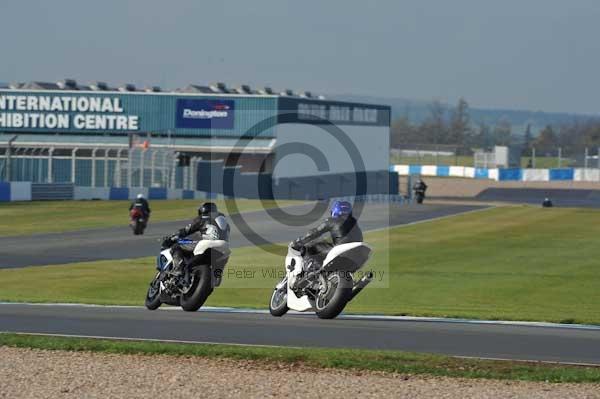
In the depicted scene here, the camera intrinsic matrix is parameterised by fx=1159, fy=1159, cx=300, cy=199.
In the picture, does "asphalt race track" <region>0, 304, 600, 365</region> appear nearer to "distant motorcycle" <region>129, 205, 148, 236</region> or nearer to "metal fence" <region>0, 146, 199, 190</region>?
"distant motorcycle" <region>129, 205, 148, 236</region>

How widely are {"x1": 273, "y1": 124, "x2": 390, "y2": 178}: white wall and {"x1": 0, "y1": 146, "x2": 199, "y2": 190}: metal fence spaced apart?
8.20m

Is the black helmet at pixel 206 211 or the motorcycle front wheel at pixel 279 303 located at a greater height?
the black helmet at pixel 206 211

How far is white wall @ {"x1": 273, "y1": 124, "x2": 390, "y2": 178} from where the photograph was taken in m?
73.5

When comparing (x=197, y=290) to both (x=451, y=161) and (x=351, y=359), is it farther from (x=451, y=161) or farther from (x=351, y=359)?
(x=451, y=161)

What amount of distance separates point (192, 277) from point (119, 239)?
21160 millimetres

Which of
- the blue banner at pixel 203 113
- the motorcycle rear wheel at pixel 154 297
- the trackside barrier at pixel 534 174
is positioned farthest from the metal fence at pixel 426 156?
the motorcycle rear wheel at pixel 154 297

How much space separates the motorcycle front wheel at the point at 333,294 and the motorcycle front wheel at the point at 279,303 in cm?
66

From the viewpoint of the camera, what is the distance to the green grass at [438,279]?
21406mm

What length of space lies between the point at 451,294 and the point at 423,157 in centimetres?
12428

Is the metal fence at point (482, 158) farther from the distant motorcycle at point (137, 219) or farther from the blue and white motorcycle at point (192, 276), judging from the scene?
the blue and white motorcycle at point (192, 276)

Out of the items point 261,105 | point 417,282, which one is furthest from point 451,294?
point 261,105

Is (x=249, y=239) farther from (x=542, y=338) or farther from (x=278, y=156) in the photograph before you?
(x=278, y=156)

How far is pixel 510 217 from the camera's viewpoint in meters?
53.8

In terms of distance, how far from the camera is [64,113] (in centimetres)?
8456
